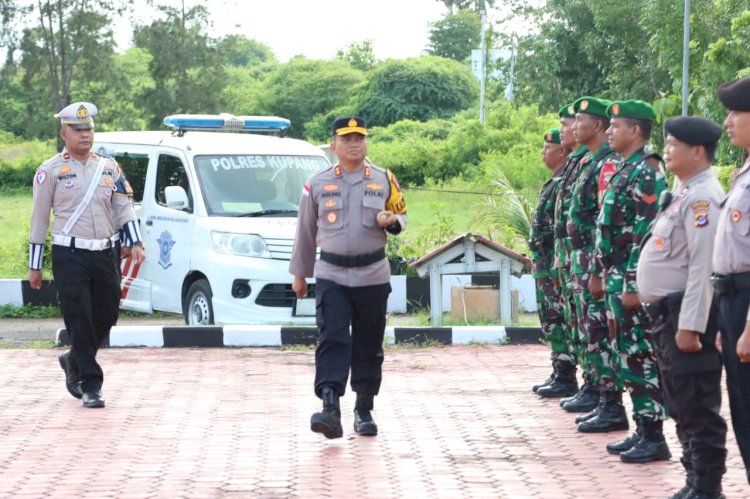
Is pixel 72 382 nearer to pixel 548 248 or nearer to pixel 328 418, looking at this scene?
pixel 328 418

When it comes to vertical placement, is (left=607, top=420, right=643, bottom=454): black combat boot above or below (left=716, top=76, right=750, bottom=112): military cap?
below

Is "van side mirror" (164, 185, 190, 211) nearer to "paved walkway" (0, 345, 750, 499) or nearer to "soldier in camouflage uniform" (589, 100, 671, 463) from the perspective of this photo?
"paved walkway" (0, 345, 750, 499)

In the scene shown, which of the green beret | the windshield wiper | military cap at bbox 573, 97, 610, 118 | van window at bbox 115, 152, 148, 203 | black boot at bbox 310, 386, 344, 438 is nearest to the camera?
black boot at bbox 310, 386, 344, 438

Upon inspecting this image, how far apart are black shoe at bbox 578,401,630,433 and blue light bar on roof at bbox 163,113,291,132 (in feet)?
21.9

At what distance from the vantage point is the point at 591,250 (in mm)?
7816

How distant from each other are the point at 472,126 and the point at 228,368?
28.2 m

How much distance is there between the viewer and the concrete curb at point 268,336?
38.8ft

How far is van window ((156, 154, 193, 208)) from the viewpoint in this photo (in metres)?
12.8

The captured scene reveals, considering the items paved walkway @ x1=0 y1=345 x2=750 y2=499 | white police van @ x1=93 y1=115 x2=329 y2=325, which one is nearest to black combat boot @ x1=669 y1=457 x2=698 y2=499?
paved walkway @ x1=0 y1=345 x2=750 y2=499

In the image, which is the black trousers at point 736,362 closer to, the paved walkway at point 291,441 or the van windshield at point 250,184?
the paved walkway at point 291,441

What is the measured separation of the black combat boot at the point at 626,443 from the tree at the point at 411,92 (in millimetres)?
50143

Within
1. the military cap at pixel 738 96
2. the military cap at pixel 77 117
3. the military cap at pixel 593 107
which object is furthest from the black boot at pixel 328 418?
the military cap at pixel 738 96

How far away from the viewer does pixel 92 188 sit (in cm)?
891

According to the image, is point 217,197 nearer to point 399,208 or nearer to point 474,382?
point 474,382
